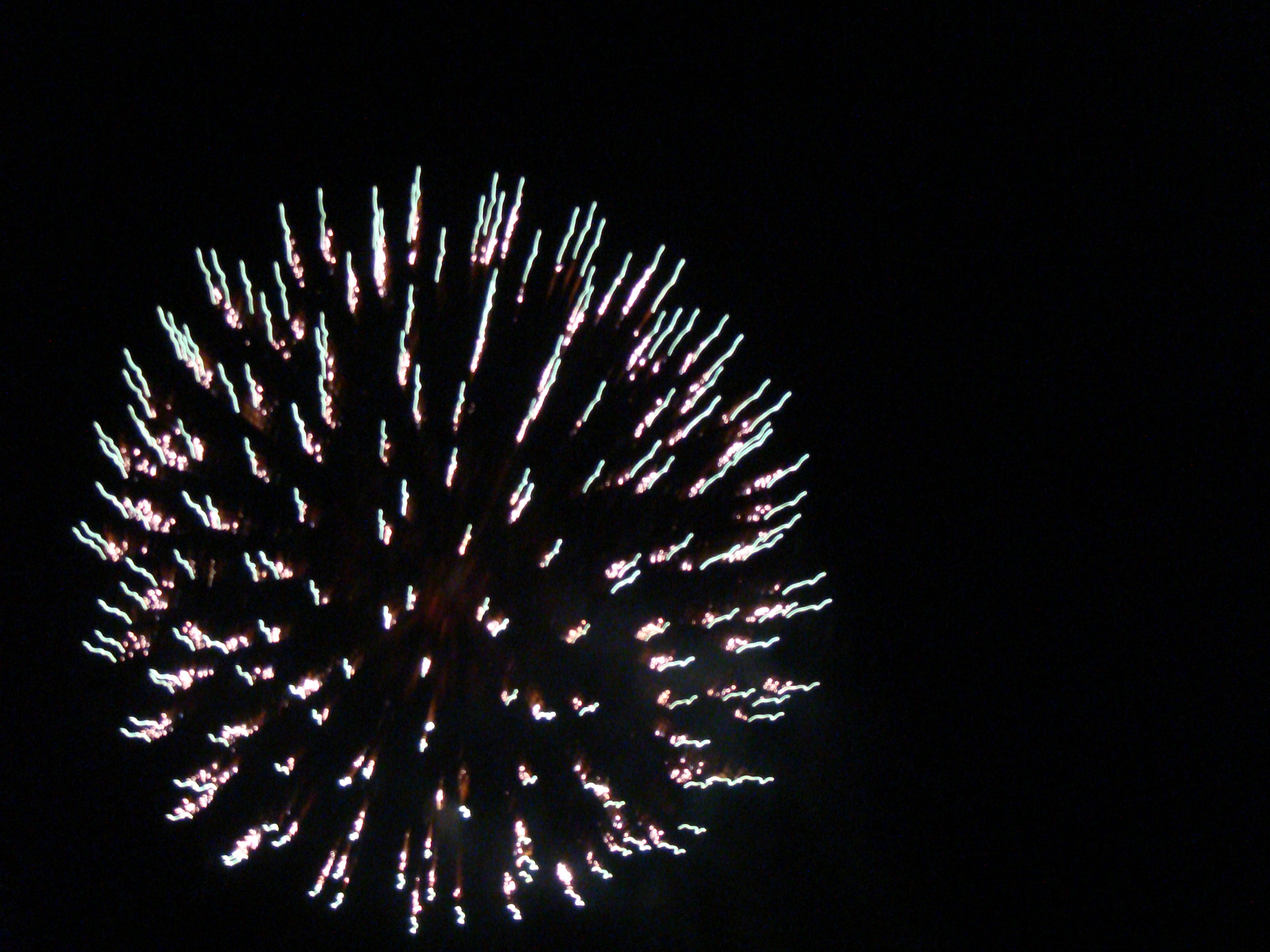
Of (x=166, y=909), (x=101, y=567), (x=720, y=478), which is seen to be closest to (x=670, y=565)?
(x=720, y=478)

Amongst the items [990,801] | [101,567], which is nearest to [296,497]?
[101,567]

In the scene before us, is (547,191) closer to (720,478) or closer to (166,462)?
(720,478)

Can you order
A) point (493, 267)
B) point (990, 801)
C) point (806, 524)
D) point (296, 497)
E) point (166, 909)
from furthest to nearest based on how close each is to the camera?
point (990, 801)
point (806, 524)
point (166, 909)
point (493, 267)
point (296, 497)

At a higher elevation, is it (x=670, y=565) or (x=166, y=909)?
(x=670, y=565)

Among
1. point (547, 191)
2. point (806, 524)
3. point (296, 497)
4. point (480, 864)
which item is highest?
point (547, 191)

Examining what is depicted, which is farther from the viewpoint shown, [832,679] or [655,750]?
[832,679]

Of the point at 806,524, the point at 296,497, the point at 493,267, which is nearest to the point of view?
the point at 296,497
